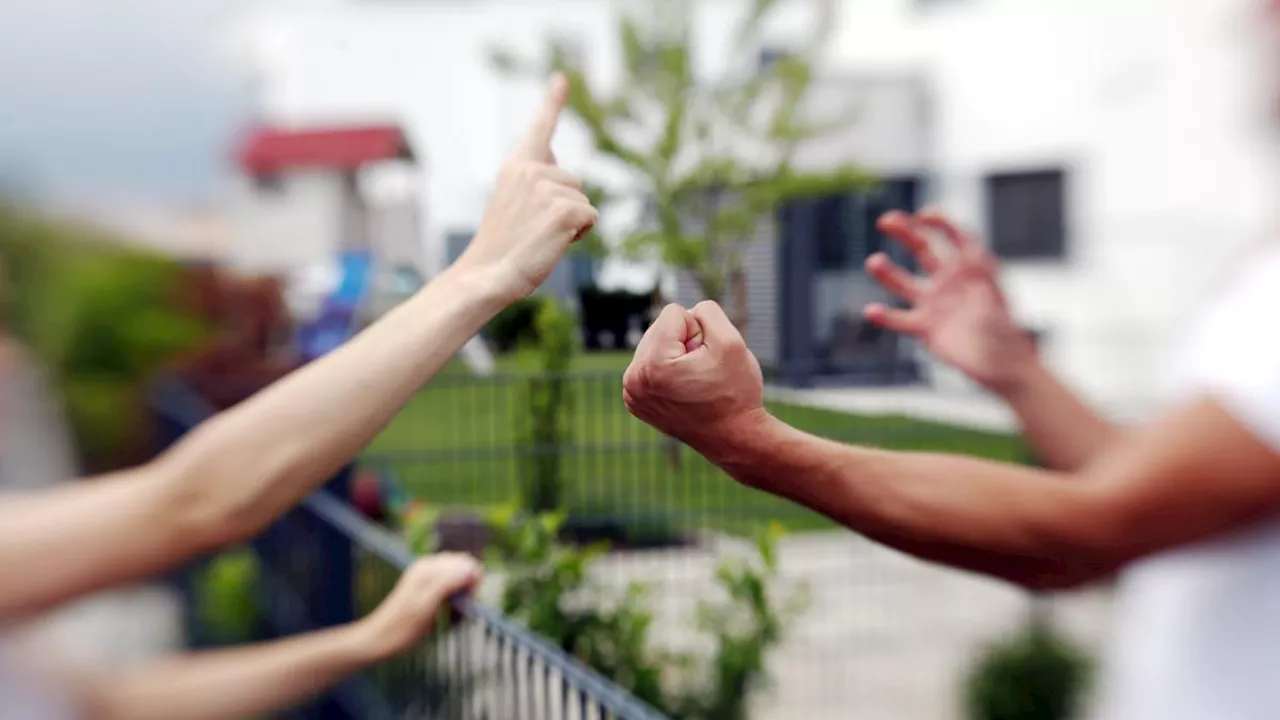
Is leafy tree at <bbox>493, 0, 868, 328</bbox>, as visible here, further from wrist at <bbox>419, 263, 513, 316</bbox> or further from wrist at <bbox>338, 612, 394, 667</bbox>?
wrist at <bbox>338, 612, 394, 667</bbox>

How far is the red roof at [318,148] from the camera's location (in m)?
3.13

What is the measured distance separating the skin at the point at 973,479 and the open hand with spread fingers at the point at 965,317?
0.52m

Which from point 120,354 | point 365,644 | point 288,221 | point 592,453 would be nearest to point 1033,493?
point 365,644

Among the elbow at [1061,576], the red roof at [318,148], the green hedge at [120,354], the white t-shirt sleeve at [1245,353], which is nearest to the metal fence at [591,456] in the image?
the red roof at [318,148]

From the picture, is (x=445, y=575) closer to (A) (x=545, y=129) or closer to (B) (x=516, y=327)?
(B) (x=516, y=327)

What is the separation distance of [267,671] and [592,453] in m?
2.53

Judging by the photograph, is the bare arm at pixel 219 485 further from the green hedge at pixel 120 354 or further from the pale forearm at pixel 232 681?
the green hedge at pixel 120 354

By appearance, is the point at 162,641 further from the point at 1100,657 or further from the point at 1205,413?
the point at 1205,413

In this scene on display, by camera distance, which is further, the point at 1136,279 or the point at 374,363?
the point at 1136,279

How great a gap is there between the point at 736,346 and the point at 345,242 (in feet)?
8.36

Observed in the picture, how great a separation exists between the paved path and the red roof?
162cm

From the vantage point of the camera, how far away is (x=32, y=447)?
5.42ft

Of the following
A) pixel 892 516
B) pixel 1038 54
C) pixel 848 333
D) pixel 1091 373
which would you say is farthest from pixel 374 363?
pixel 1038 54

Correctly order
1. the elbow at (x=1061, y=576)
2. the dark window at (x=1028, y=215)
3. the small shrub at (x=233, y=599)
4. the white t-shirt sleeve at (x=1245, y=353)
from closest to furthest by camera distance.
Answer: the white t-shirt sleeve at (x=1245, y=353) < the elbow at (x=1061, y=576) < the small shrub at (x=233, y=599) < the dark window at (x=1028, y=215)
